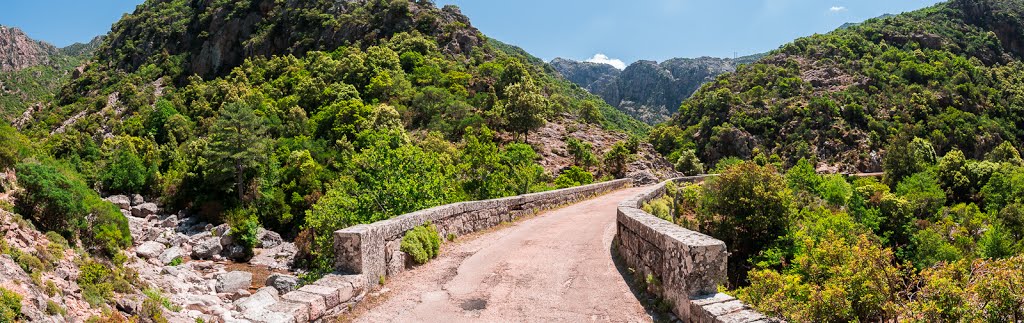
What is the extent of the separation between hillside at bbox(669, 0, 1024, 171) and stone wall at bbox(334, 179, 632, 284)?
64.3m

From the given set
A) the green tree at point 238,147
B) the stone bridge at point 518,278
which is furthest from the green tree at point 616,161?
the stone bridge at point 518,278

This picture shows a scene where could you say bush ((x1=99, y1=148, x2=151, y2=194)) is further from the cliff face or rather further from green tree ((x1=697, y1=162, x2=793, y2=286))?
the cliff face

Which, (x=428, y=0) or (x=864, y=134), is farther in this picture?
(x=428, y=0)

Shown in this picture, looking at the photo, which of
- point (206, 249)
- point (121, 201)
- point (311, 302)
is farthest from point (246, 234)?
point (311, 302)

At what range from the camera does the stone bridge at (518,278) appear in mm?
6293

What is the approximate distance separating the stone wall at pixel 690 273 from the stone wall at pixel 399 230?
13.0 feet

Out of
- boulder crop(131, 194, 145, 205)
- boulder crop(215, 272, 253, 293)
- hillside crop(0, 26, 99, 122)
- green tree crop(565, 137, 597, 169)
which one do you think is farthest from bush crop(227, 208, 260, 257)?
hillside crop(0, 26, 99, 122)

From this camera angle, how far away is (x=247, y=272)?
31297 millimetres

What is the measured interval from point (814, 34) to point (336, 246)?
121781 millimetres

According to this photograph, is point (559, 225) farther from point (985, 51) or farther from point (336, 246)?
point (985, 51)

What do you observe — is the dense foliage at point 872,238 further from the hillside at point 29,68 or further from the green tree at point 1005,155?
the hillside at point 29,68

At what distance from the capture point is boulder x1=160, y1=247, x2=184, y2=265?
111 feet

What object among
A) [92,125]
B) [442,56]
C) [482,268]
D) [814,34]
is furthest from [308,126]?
[814,34]

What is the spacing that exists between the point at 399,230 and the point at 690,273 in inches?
200
